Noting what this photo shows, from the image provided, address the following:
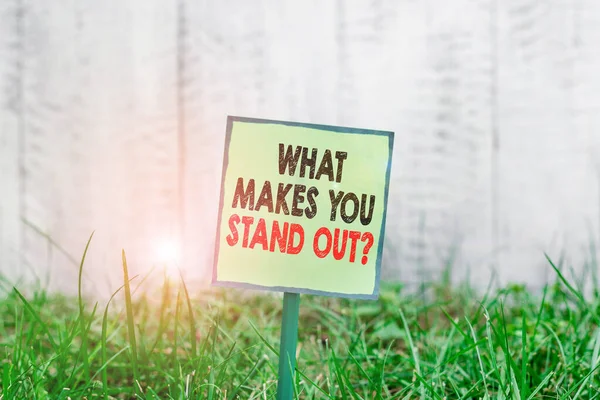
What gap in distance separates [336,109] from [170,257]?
522 millimetres

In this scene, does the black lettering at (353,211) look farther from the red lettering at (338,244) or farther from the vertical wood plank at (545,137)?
the vertical wood plank at (545,137)

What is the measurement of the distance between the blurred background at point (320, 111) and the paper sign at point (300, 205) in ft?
2.51

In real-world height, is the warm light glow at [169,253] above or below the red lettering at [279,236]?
below

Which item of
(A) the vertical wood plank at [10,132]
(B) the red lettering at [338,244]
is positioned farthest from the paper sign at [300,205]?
(A) the vertical wood plank at [10,132]

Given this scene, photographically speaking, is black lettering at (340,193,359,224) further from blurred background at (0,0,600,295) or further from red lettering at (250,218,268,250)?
blurred background at (0,0,600,295)

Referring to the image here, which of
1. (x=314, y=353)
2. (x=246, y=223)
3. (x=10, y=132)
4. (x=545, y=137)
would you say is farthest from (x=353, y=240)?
(x=10, y=132)

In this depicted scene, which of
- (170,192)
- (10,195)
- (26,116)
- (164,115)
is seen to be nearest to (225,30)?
(164,115)

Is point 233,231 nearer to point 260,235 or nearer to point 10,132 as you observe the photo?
point 260,235

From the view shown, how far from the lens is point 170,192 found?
1453 mm

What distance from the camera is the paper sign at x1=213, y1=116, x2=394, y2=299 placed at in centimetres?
66

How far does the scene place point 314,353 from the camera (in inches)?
38.5

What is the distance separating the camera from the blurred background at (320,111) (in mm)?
1392

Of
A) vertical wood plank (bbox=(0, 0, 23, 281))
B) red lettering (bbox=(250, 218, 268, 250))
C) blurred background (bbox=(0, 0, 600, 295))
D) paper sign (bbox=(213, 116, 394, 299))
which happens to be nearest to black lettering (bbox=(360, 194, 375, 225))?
paper sign (bbox=(213, 116, 394, 299))

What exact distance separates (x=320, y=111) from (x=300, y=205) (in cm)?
79
